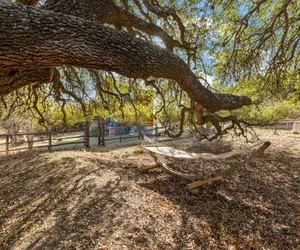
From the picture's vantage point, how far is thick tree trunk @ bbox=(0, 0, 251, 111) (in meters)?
1.15

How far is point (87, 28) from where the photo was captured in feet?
4.63

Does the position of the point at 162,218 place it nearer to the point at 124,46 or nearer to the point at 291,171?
the point at 124,46

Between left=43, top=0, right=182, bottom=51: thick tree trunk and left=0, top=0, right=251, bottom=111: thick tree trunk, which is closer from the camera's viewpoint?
left=0, top=0, right=251, bottom=111: thick tree trunk

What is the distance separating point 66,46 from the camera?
1.32 m

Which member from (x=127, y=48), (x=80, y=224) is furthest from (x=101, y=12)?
(x=80, y=224)

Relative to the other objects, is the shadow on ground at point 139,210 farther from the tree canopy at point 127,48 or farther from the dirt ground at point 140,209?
the tree canopy at point 127,48

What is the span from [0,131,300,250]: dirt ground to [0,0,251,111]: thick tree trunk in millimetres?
1821

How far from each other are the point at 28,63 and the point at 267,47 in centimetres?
476

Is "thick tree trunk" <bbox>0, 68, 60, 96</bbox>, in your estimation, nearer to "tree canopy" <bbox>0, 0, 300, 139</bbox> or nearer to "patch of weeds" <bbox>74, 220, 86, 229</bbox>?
"tree canopy" <bbox>0, 0, 300, 139</bbox>

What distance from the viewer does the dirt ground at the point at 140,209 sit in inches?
76.9

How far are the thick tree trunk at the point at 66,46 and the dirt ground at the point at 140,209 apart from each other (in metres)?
1.82

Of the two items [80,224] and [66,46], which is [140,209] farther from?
[66,46]

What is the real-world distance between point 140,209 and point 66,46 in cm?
222

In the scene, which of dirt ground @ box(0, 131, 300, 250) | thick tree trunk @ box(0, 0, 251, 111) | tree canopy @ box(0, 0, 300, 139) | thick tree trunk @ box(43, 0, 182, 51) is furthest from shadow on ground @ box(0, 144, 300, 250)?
thick tree trunk @ box(43, 0, 182, 51)
